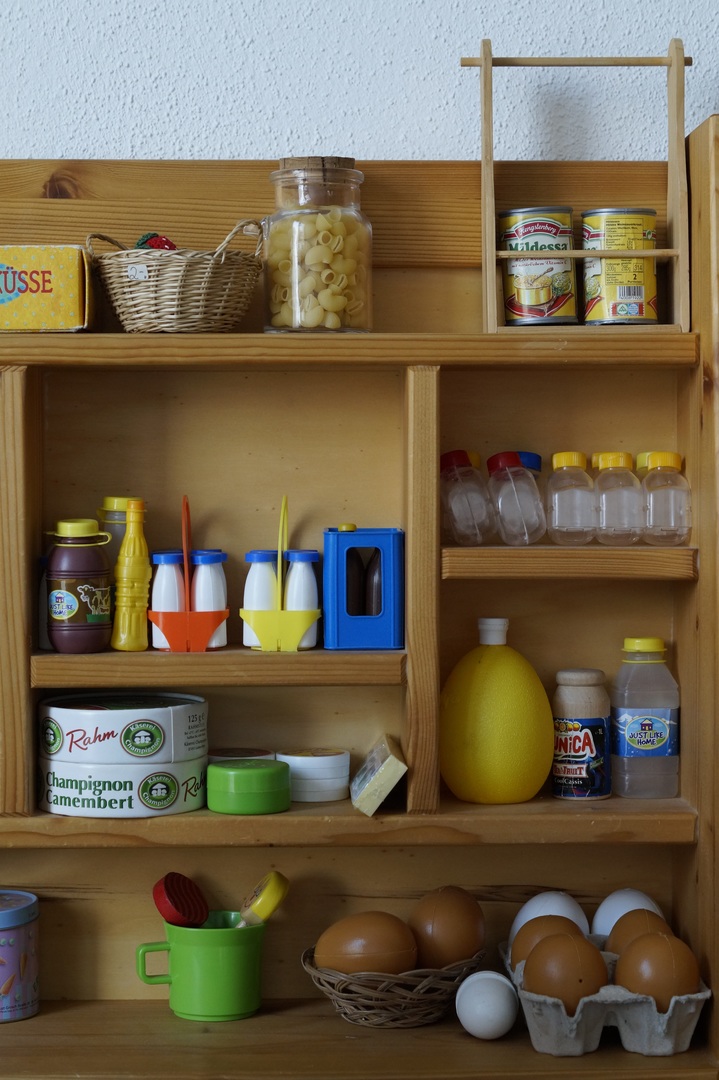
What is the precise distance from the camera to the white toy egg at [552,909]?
4.66 feet

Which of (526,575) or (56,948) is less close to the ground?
(526,575)

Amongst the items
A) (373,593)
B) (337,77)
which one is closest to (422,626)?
(373,593)

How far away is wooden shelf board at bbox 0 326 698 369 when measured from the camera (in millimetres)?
1357

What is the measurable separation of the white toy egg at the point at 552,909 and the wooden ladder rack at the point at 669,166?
2.31ft

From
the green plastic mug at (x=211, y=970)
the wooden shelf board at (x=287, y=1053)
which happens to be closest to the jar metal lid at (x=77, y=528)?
the green plastic mug at (x=211, y=970)

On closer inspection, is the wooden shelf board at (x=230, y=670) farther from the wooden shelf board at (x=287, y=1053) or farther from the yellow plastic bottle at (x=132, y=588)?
the wooden shelf board at (x=287, y=1053)

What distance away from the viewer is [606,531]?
145 centimetres

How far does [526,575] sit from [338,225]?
47 cm

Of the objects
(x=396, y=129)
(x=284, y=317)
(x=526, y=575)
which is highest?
(x=396, y=129)

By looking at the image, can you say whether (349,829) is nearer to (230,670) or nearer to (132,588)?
(230,670)

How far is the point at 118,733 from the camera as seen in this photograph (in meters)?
1.37

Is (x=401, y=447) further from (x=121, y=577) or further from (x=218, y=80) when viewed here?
(x=218, y=80)

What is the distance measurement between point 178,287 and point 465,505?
440mm

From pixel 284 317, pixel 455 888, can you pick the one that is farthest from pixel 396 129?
pixel 455 888
